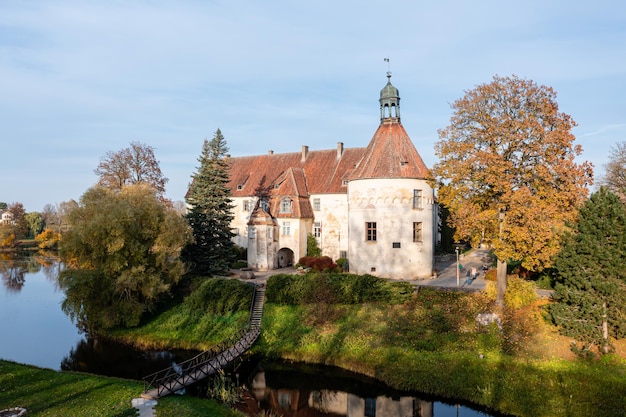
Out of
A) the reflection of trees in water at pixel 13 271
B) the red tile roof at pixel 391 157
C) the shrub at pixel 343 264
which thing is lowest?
the reflection of trees in water at pixel 13 271

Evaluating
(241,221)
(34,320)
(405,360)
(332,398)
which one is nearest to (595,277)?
(405,360)

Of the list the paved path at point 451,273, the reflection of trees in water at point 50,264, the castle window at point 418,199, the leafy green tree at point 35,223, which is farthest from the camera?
the leafy green tree at point 35,223

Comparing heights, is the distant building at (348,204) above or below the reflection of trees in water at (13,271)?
above

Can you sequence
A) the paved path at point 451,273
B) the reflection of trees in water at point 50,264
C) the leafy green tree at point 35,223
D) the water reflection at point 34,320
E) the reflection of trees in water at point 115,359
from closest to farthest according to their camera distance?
the reflection of trees in water at point 115,359 → the water reflection at point 34,320 → the paved path at point 451,273 → the reflection of trees in water at point 50,264 → the leafy green tree at point 35,223

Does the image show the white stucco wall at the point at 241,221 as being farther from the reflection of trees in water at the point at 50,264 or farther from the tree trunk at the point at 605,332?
the tree trunk at the point at 605,332

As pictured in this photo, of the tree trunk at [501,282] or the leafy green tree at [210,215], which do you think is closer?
the tree trunk at [501,282]

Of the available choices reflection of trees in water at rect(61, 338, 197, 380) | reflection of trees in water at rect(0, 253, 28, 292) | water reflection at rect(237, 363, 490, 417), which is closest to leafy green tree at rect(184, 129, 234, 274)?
reflection of trees in water at rect(61, 338, 197, 380)

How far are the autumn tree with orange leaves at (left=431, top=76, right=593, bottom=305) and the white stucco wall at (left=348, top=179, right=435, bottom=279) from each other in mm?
6437

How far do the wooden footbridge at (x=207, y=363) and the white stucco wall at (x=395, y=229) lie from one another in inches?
332

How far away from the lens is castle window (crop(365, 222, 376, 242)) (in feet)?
101

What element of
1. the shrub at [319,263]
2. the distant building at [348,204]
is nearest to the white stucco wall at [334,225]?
the distant building at [348,204]

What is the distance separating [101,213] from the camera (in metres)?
25.8

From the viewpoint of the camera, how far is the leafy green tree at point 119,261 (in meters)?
25.3

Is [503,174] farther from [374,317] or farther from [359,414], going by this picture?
[359,414]
